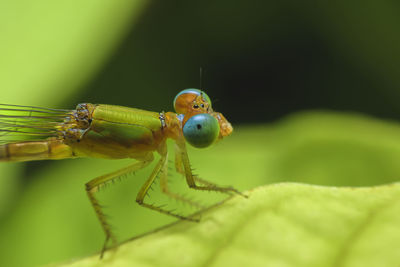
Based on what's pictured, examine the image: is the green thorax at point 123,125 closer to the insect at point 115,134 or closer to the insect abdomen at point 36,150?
the insect at point 115,134

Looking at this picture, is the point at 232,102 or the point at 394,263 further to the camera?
the point at 232,102

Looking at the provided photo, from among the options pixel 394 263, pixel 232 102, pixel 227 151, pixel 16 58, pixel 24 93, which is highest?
pixel 16 58

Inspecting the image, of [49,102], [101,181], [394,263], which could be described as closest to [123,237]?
[101,181]

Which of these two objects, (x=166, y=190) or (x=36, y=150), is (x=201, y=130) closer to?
(x=166, y=190)

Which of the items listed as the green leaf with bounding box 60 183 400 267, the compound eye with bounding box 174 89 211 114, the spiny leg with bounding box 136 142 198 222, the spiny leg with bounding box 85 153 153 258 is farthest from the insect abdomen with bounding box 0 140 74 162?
the green leaf with bounding box 60 183 400 267

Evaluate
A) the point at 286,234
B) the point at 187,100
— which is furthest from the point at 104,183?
the point at 286,234

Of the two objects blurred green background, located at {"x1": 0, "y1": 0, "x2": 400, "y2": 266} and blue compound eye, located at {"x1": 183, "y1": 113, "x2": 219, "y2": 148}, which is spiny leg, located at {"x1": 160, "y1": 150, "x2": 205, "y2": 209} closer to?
blurred green background, located at {"x1": 0, "y1": 0, "x2": 400, "y2": 266}

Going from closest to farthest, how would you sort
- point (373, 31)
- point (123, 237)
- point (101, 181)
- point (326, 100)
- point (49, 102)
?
point (123, 237) < point (101, 181) < point (49, 102) < point (373, 31) < point (326, 100)

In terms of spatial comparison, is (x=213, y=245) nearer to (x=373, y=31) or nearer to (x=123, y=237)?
(x=123, y=237)
